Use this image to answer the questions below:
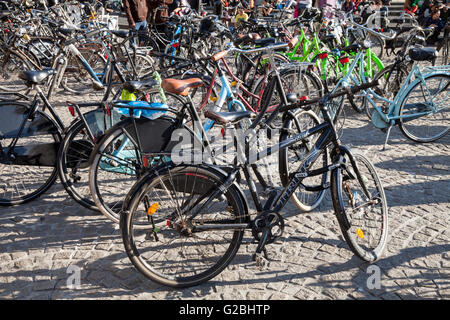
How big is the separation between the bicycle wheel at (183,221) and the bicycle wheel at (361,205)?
2.49 feet

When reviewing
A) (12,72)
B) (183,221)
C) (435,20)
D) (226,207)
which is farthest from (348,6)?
(183,221)

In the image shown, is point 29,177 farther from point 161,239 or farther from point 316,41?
point 316,41

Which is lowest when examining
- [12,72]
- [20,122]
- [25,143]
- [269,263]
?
[269,263]

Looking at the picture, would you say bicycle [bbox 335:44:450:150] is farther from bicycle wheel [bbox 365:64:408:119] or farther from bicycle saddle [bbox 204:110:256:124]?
bicycle saddle [bbox 204:110:256:124]

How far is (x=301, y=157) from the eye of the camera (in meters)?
3.87

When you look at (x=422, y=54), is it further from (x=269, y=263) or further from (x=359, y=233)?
(x=269, y=263)

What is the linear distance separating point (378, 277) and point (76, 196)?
2.79m

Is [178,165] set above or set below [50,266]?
above

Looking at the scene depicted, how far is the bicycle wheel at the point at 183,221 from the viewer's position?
271 centimetres

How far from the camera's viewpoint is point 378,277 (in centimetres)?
303

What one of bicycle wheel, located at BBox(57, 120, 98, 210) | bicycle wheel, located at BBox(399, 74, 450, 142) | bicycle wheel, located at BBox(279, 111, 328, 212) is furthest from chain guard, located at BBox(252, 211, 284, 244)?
bicycle wheel, located at BBox(399, 74, 450, 142)

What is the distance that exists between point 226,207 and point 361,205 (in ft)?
3.61

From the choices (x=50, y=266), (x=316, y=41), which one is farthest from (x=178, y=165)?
(x=316, y=41)

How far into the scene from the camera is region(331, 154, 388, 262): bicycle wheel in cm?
299
